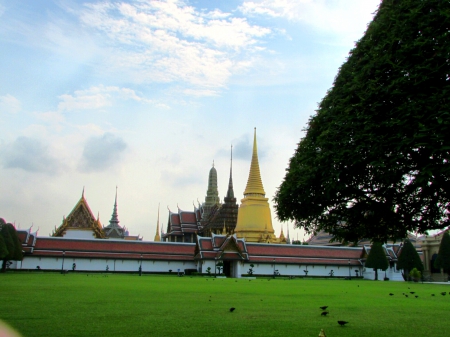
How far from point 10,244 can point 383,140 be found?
132 ft

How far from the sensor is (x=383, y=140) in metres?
8.95

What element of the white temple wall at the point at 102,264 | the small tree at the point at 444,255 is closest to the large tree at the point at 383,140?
the white temple wall at the point at 102,264

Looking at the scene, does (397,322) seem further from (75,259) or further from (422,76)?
(75,259)

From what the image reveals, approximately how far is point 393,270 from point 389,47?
53.6m

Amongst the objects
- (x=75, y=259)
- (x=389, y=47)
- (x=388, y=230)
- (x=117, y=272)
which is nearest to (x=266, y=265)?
(x=117, y=272)

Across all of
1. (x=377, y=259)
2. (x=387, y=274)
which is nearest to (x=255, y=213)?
(x=387, y=274)

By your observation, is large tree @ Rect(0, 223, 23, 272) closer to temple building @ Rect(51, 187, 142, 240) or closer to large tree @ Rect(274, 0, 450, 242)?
temple building @ Rect(51, 187, 142, 240)

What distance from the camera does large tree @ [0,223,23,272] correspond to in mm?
41809

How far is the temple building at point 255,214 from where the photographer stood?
66.1 metres

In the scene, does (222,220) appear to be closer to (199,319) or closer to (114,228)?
(114,228)

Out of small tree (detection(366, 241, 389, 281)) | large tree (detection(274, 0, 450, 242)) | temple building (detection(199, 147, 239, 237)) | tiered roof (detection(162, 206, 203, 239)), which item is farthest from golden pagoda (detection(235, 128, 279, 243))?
large tree (detection(274, 0, 450, 242))

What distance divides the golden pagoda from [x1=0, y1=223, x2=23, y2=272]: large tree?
30.9m

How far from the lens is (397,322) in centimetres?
1116

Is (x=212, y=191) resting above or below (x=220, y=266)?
above
